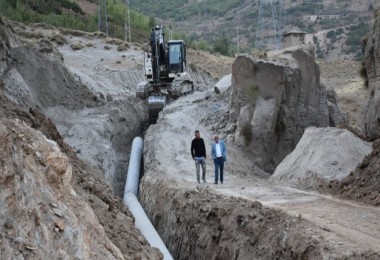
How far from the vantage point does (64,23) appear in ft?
259

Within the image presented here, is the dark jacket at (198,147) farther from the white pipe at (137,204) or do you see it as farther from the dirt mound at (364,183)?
the dirt mound at (364,183)

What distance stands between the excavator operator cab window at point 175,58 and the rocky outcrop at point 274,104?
9209mm

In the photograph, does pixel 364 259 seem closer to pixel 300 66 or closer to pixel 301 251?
pixel 301 251

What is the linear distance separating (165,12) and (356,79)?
4459 inches

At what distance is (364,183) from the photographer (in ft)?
51.0

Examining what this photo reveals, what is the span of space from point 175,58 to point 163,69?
3.14ft

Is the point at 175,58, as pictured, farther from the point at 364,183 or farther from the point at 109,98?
the point at 364,183

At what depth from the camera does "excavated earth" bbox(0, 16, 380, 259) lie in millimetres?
7660

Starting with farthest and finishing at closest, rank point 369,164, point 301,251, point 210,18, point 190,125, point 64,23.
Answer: point 210,18 < point 64,23 < point 190,125 < point 369,164 < point 301,251

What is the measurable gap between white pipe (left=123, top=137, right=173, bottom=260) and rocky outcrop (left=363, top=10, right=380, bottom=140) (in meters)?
7.29

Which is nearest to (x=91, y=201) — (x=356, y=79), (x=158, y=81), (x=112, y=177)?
(x=112, y=177)

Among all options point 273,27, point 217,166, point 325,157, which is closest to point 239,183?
point 217,166

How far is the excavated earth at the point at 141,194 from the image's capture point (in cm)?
766

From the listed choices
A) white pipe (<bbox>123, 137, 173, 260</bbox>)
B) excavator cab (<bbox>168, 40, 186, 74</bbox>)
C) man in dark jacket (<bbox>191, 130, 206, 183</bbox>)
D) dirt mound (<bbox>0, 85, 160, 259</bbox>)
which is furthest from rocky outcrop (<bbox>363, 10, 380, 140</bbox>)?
excavator cab (<bbox>168, 40, 186, 74</bbox>)
